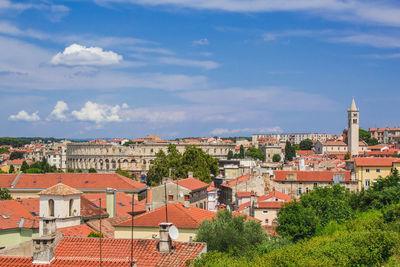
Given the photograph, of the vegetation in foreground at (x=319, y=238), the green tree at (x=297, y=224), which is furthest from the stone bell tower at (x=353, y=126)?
the green tree at (x=297, y=224)

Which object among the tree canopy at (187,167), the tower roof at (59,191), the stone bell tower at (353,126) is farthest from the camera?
the stone bell tower at (353,126)

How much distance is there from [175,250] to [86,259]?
2.65 metres

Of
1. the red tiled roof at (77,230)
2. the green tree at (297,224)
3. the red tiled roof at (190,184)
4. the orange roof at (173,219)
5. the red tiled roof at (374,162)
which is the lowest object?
the green tree at (297,224)

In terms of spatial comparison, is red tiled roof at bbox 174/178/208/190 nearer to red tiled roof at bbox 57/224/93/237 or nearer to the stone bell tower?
red tiled roof at bbox 57/224/93/237

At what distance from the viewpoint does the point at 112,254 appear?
48.2 feet

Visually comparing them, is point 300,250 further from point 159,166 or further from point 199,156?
point 159,166

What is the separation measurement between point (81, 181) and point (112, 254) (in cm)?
3021

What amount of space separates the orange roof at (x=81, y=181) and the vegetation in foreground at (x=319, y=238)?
16.8m

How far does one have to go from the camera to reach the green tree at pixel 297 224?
25.2 meters

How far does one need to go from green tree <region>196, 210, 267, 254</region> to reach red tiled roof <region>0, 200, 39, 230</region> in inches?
405

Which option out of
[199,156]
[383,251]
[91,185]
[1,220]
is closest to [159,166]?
[199,156]

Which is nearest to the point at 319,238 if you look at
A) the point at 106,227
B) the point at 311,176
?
the point at 106,227

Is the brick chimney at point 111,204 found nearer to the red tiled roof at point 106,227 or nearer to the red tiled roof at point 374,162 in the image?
the red tiled roof at point 106,227

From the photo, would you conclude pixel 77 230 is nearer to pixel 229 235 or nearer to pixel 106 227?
pixel 106 227
